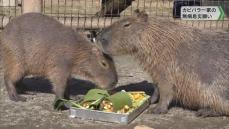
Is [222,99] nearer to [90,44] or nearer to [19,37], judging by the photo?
[90,44]

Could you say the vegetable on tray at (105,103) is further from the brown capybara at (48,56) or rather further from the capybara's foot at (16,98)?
the capybara's foot at (16,98)

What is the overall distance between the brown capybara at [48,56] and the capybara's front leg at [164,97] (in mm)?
527

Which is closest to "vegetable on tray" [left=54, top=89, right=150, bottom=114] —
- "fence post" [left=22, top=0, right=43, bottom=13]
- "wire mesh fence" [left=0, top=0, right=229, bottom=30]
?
"wire mesh fence" [left=0, top=0, right=229, bottom=30]

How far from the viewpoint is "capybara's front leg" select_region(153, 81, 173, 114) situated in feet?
17.3

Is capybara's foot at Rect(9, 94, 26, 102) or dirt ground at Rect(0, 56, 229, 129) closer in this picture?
dirt ground at Rect(0, 56, 229, 129)

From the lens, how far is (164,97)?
532 centimetres

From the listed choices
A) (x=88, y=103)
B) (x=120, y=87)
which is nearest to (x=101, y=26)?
(x=120, y=87)

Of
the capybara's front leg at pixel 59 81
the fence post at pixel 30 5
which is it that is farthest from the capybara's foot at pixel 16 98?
the fence post at pixel 30 5

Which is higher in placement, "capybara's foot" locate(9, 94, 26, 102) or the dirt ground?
"capybara's foot" locate(9, 94, 26, 102)

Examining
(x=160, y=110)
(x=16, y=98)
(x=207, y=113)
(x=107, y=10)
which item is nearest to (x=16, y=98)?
(x=16, y=98)

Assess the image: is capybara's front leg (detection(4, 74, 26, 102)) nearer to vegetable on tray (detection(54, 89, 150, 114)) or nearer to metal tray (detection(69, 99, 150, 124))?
vegetable on tray (detection(54, 89, 150, 114))

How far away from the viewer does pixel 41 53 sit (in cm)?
554

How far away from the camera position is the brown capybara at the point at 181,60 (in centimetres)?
517

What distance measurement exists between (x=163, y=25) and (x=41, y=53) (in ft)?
4.02
